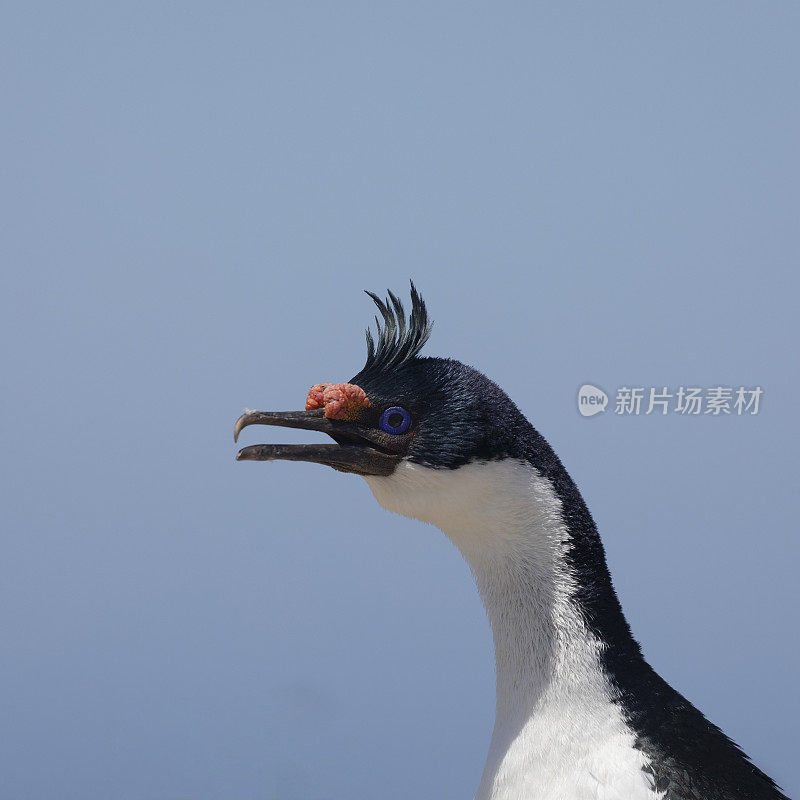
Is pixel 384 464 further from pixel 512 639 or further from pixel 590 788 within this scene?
pixel 590 788

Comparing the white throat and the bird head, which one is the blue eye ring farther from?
the white throat

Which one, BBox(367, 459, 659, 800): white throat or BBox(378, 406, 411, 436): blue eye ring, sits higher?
BBox(378, 406, 411, 436): blue eye ring

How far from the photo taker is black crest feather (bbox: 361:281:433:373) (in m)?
3.06

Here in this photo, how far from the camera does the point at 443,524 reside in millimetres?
2910

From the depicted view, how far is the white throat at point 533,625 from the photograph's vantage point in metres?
2.73

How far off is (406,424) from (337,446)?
0.67ft

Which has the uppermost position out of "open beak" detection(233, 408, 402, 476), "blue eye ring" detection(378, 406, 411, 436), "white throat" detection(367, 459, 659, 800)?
"blue eye ring" detection(378, 406, 411, 436)

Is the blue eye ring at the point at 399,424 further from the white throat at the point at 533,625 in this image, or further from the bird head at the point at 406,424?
the white throat at the point at 533,625

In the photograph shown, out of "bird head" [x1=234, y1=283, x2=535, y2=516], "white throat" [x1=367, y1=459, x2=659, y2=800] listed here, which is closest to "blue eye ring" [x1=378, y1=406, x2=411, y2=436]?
"bird head" [x1=234, y1=283, x2=535, y2=516]

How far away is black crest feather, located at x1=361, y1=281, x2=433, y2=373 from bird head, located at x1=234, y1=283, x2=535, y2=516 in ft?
0.18

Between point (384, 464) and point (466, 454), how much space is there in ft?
0.84

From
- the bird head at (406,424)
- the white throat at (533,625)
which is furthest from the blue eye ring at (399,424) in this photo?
the white throat at (533,625)

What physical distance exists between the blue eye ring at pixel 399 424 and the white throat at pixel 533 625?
106mm

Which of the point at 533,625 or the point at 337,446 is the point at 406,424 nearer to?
the point at 337,446
